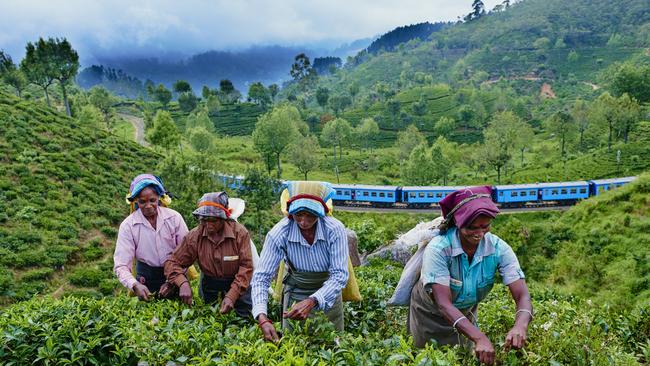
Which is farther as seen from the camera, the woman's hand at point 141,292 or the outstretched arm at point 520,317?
the woman's hand at point 141,292

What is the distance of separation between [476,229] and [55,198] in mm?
21698

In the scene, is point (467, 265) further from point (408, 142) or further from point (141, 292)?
point (408, 142)

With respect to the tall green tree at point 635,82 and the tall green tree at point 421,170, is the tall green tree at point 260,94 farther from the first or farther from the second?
the tall green tree at point 635,82

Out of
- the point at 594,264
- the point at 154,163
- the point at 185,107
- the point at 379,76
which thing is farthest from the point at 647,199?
the point at 379,76

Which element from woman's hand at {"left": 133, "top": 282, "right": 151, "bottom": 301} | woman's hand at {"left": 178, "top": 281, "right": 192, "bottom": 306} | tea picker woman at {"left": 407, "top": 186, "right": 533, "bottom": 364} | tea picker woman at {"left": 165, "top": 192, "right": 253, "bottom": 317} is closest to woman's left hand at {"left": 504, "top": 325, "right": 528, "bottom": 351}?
tea picker woman at {"left": 407, "top": 186, "right": 533, "bottom": 364}

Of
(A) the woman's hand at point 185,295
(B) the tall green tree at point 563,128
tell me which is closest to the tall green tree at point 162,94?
(B) the tall green tree at point 563,128

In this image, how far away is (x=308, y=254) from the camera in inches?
130

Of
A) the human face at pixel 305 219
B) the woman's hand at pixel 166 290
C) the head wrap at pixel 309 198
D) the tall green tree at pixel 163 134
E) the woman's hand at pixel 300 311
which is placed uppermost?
the tall green tree at pixel 163 134

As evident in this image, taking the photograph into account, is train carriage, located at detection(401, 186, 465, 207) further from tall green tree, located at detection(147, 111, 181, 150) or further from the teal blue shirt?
the teal blue shirt

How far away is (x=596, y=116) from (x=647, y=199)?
24.3 m

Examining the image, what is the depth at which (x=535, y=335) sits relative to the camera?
2.79 meters

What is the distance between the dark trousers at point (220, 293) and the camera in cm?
387

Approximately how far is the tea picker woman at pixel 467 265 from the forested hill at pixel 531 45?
94.6 metres

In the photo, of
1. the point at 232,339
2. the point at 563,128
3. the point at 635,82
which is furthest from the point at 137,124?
the point at 232,339
